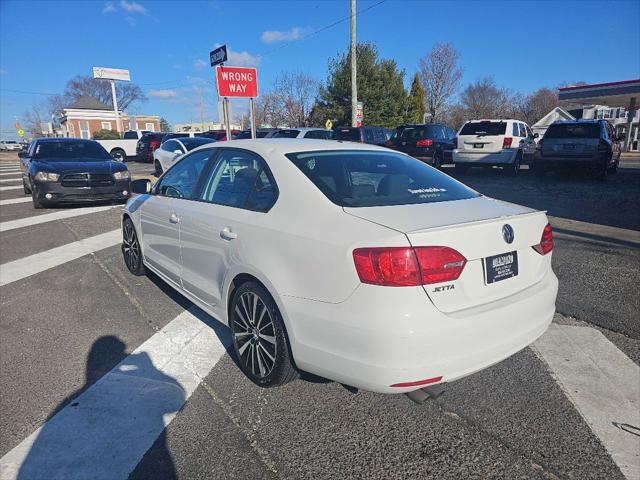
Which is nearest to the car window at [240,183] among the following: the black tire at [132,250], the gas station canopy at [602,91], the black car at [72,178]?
the black tire at [132,250]

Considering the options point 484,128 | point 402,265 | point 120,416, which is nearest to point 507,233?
point 402,265

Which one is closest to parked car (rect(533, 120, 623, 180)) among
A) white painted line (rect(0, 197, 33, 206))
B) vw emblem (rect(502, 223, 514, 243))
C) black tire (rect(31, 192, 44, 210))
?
vw emblem (rect(502, 223, 514, 243))

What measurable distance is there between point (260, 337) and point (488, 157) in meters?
13.5

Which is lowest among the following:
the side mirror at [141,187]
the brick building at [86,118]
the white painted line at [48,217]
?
the white painted line at [48,217]

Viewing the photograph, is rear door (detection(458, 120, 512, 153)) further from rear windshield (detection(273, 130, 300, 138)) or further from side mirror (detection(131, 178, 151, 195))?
side mirror (detection(131, 178, 151, 195))

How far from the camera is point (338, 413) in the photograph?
2.66m

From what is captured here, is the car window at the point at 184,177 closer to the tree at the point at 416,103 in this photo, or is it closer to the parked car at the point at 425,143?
the parked car at the point at 425,143

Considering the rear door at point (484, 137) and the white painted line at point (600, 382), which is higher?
the rear door at point (484, 137)

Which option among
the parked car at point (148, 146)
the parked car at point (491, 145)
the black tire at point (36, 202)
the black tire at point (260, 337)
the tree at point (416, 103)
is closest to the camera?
the black tire at point (260, 337)

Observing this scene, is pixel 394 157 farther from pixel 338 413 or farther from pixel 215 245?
pixel 338 413

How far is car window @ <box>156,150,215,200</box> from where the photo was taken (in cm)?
386

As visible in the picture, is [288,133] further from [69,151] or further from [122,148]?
[122,148]

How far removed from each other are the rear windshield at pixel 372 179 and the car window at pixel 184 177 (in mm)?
1247

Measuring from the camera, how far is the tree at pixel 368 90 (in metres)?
36.2
